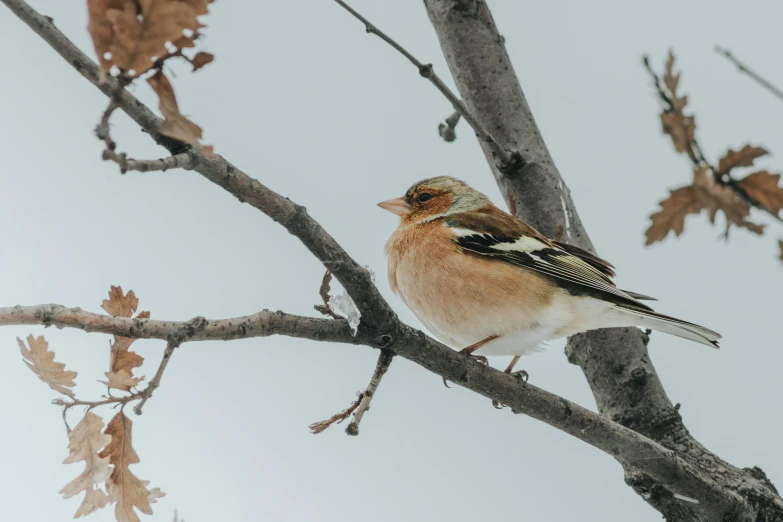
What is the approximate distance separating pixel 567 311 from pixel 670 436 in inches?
25.0

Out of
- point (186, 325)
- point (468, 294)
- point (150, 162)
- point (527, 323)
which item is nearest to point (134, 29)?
point (150, 162)

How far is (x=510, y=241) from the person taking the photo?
3.20m

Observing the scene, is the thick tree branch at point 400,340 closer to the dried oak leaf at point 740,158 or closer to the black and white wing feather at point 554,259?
the black and white wing feather at point 554,259

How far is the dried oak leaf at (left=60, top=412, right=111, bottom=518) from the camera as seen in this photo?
194cm

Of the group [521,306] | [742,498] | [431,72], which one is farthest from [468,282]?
[742,498]

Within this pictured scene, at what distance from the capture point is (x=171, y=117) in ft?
4.45

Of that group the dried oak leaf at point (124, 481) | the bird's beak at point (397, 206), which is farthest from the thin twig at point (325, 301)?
the bird's beak at point (397, 206)

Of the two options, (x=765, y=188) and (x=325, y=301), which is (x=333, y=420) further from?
(x=765, y=188)

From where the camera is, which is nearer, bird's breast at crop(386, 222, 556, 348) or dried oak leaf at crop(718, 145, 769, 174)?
dried oak leaf at crop(718, 145, 769, 174)

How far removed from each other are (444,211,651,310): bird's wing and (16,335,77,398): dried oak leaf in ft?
5.60

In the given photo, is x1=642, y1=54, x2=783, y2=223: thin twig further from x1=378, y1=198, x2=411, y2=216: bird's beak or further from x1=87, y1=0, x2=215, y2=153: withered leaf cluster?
x1=378, y1=198, x2=411, y2=216: bird's beak

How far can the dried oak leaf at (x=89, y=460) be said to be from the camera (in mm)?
1936

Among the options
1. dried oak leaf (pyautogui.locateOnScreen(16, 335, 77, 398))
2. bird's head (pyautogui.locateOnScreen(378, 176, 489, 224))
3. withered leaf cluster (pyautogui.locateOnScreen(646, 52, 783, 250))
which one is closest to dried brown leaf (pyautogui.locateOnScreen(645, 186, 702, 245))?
withered leaf cluster (pyautogui.locateOnScreen(646, 52, 783, 250))

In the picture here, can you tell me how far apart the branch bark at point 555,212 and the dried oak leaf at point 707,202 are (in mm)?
1602
